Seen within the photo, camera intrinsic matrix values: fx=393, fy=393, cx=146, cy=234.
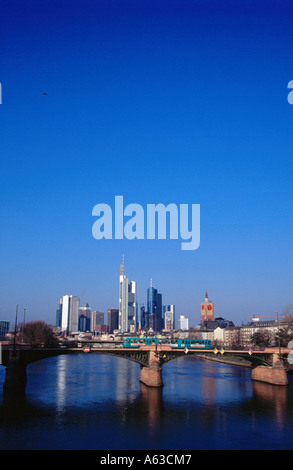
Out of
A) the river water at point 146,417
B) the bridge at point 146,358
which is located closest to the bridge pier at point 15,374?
the bridge at point 146,358

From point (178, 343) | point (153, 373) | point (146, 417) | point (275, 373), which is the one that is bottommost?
point (146, 417)

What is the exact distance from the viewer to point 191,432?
4662 cm

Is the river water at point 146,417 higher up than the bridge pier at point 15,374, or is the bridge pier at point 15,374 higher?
the bridge pier at point 15,374

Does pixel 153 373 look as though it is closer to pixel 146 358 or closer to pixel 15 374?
pixel 146 358

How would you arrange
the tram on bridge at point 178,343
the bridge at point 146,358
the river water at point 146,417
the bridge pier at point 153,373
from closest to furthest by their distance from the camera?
the river water at point 146,417
the bridge at point 146,358
the bridge pier at point 153,373
the tram on bridge at point 178,343

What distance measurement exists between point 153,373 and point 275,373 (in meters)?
28.3

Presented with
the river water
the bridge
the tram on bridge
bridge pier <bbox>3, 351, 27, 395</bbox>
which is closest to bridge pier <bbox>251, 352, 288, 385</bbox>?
the bridge

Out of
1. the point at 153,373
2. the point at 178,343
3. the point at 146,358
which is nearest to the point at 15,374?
the point at 153,373

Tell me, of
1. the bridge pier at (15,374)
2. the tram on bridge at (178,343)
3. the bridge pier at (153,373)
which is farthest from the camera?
the tram on bridge at (178,343)

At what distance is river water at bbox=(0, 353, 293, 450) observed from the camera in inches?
1687

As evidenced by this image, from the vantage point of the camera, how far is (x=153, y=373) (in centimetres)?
8238

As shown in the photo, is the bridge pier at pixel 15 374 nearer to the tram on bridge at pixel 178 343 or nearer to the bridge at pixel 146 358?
the bridge at pixel 146 358

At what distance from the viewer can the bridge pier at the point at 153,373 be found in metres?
81.2
